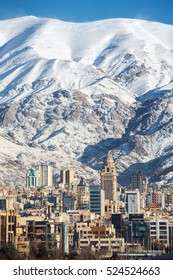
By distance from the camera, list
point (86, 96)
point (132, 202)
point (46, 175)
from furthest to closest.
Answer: point (86, 96)
point (46, 175)
point (132, 202)

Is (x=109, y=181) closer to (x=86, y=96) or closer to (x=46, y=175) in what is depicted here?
(x=46, y=175)

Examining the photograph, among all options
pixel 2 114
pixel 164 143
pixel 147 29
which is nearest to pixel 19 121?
pixel 2 114

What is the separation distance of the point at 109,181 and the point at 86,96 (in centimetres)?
3668

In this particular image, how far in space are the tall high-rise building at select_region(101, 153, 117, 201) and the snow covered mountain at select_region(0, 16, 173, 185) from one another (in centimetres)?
757

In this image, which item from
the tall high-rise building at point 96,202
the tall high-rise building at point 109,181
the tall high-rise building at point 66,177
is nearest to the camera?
the tall high-rise building at point 96,202

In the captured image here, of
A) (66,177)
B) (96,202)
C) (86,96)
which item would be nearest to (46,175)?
(66,177)

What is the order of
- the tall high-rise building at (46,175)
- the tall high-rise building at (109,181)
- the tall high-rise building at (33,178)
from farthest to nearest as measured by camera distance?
the tall high-rise building at (46,175) → the tall high-rise building at (33,178) → the tall high-rise building at (109,181)

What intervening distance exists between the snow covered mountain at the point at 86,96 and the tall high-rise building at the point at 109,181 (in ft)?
24.8

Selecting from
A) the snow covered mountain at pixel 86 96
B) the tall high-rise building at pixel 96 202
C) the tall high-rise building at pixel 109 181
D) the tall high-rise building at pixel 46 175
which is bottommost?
the tall high-rise building at pixel 96 202

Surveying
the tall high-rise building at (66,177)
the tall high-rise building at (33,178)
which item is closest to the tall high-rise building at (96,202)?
the tall high-rise building at (66,177)

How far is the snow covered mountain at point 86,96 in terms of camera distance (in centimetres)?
7812

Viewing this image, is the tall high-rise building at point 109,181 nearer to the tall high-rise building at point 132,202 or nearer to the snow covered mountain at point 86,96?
the tall high-rise building at point 132,202

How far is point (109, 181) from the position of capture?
57469 mm

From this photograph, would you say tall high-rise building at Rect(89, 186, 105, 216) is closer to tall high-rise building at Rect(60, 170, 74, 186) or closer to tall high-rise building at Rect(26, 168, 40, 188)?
tall high-rise building at Rect(60, 170, 74, 186)
